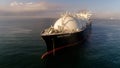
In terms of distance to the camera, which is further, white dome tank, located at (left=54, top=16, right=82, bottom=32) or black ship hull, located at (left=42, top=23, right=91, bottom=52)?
white dome tank, located at (left=54, top=16, right=82, bottom=32)

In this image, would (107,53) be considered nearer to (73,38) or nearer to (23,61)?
(73,38)

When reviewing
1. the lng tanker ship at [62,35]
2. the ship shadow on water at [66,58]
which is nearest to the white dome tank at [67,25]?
the lng tanker ship at [62,35]

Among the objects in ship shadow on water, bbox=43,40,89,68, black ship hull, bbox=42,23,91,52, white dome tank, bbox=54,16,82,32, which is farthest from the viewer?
white dome tank, bbox=54,16,82,32

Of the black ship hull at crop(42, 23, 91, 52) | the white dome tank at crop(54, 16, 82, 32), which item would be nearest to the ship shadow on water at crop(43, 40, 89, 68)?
the black ship hull at crop(42, 23, 91, 52)

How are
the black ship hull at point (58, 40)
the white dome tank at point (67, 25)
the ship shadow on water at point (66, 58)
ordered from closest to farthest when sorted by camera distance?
1. the ship shadow on water at point (66, 58)
2. the black ship hull at point (58, 40)
3. the white dome tank at point (67, 25)

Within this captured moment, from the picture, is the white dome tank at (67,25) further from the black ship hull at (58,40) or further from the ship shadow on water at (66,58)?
the ship shadow on water at (66,58)

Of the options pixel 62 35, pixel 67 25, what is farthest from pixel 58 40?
pixel 67 25

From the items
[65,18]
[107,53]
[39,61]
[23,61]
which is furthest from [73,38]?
[23,61]

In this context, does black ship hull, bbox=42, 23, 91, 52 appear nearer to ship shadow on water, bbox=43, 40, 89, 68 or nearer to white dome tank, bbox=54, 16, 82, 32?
ship shadow on water, bbox=43, 40, 89, 68

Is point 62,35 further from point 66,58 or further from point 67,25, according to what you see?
point 66,58

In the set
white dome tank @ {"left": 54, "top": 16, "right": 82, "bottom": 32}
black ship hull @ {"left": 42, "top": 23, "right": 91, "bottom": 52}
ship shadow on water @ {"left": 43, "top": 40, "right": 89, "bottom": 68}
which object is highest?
white dome tank @ {"left": 54, "top": 16, "right": 82, "bottom": 32}
